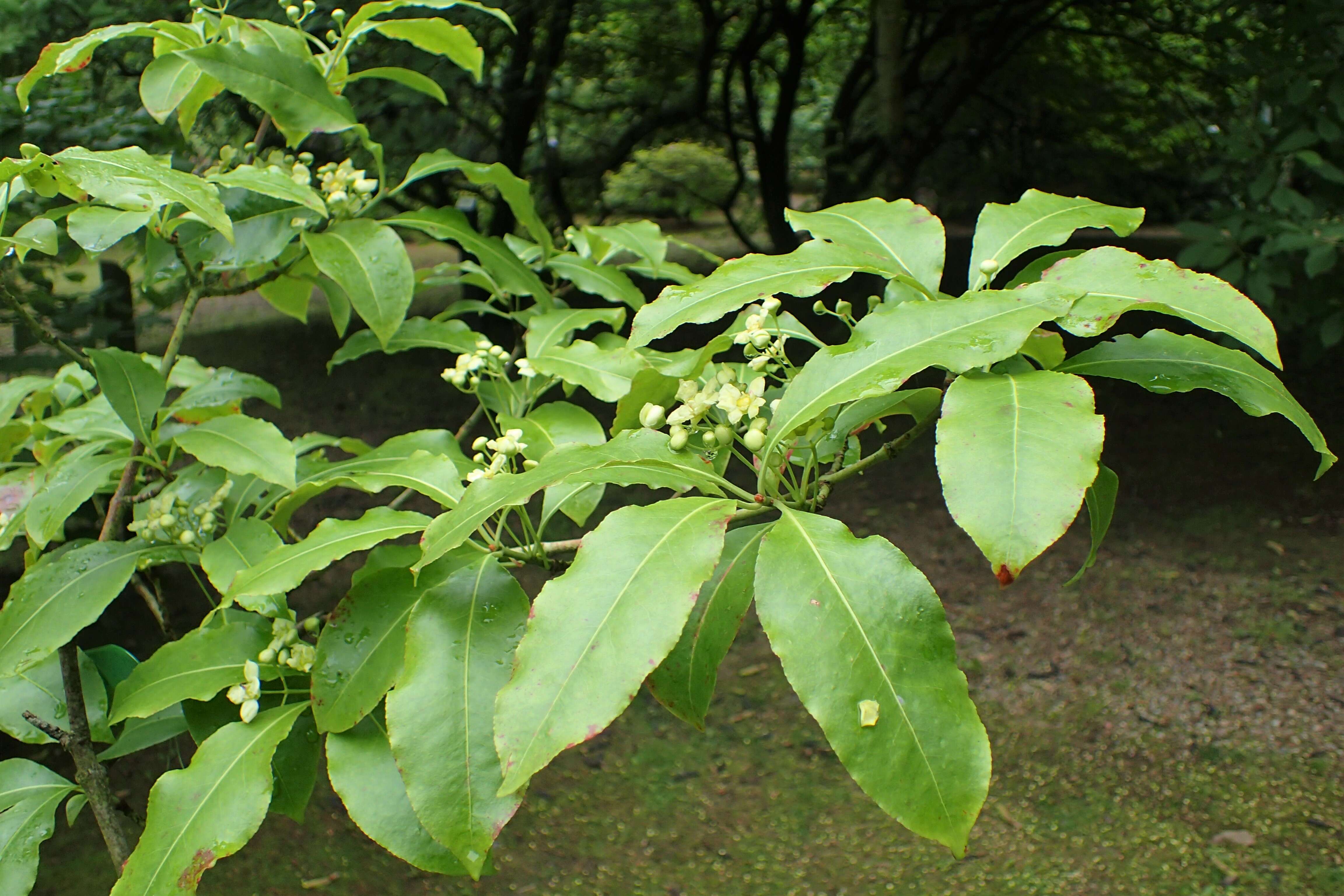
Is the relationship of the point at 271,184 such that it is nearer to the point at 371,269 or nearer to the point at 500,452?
the point at 371,269

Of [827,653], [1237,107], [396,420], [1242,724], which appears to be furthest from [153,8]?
[1237,107]

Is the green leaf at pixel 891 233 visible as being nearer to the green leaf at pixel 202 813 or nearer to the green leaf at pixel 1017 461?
the green leaf at pixel 1017 461

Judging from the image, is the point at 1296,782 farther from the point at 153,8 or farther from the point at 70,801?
the point at 153,8

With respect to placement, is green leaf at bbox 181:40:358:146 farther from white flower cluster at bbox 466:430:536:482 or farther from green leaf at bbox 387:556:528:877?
green leaf at bbox 387:556:528:877

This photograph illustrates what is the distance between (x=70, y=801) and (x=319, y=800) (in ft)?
5.32

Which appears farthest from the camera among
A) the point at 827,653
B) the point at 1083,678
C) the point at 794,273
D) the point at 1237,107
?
the point at 1237,107

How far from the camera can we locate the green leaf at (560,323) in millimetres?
1375

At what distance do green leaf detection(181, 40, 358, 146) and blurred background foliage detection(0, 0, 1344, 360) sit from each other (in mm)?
1841

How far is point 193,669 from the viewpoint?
1051mm

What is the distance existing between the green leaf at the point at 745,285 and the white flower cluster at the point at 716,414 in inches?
3.0

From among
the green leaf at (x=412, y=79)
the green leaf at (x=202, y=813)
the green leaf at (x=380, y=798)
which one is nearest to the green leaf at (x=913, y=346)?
the green leaf at (x=380, y=798)

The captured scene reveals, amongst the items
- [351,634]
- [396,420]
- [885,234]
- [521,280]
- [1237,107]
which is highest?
[885,234]

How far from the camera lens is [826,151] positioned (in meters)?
6.14

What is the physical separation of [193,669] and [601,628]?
60 cm
